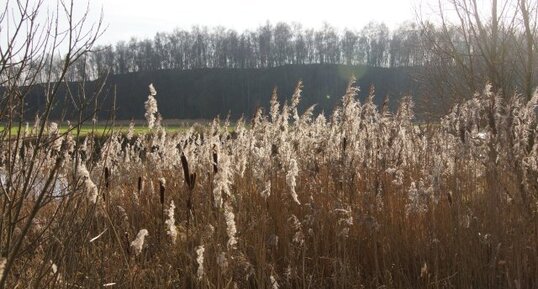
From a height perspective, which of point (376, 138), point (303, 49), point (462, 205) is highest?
point (303, 49)

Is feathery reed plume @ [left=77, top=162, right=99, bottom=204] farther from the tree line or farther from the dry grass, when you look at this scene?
the tree line

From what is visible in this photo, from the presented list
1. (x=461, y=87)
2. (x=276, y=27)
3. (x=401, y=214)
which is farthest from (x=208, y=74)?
(x=401, y=214)

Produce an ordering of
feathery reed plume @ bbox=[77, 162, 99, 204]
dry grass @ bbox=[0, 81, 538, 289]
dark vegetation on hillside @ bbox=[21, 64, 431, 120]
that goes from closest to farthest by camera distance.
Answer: feathery reed plume @ bbox=[77, 162, 99, 204] → dry grass @ bbox=[0, 81, 538, 289] → dark vegetation on hillside @ bbox=[21, 64, 431, 120]

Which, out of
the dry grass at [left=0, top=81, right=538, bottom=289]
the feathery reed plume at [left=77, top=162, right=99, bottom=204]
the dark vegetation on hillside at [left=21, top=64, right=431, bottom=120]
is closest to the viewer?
the feathery reed plume at [left=77, top=162, right=99, bottom=204]

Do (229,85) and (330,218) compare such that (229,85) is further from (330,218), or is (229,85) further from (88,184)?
(88,184)

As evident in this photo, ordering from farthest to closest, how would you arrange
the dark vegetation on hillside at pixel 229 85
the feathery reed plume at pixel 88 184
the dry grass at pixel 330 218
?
the dark vegetation on hillside at pixel 229 85, the dry grass at pixel 330 218, the feathery reed plume at pixel 88 184

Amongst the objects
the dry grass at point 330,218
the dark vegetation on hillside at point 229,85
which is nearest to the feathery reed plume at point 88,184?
the dry grass at point 330,218

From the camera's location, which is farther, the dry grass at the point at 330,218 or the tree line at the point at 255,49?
the tree line at the point at 255,49

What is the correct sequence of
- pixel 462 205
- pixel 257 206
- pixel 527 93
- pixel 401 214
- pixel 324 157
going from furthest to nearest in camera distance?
pixel 527 93 < pixel 324 157 < pixel 257 206 < pixel 401 214 < pixel 462 205

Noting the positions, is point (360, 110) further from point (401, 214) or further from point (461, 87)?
point (461, 87)

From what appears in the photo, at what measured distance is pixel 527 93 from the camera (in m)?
6.79

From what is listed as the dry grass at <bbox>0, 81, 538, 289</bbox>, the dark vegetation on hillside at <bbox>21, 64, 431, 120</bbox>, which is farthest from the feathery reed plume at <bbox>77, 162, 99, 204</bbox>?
the dark vegetation on hillside at <bbox>21, 64, 431, 120</bbox>

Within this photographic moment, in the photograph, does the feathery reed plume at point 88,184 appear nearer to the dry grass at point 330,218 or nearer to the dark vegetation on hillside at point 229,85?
the dry grass at point 330,218

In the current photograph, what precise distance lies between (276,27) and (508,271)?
99883mm
